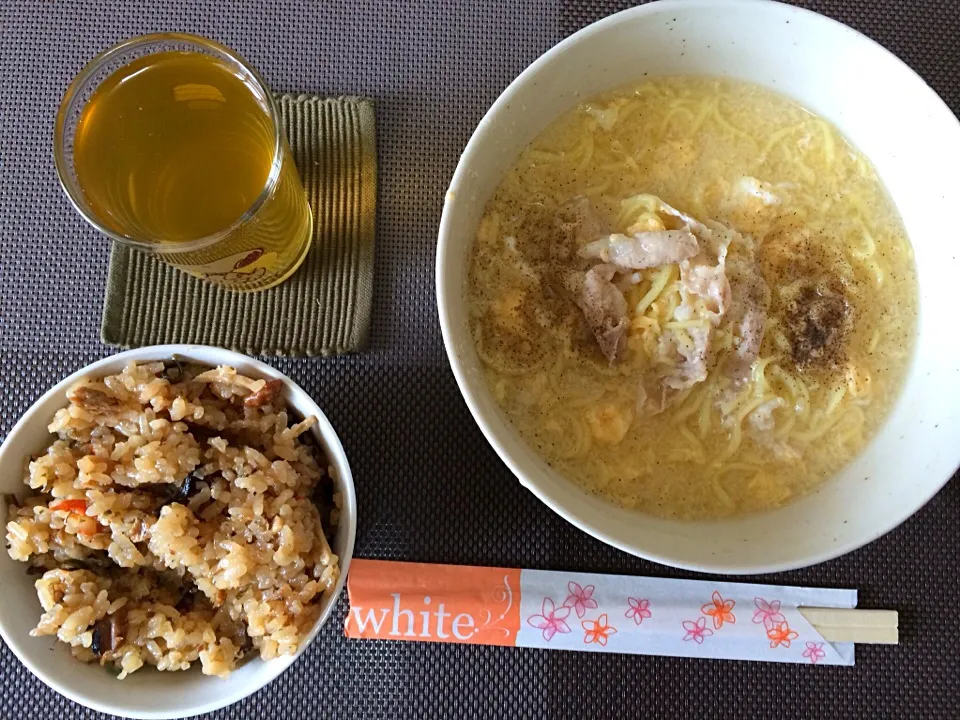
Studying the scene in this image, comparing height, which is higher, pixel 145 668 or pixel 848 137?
pixel 848 137

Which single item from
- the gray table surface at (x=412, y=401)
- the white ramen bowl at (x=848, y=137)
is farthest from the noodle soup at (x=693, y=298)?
the gray table surface at (x=412, y=401)

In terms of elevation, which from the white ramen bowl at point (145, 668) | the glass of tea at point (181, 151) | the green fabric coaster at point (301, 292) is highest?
the glass of tea at point (181, 151)

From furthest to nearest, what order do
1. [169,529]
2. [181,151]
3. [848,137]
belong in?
[848,137]
[181,151]
[169,529]

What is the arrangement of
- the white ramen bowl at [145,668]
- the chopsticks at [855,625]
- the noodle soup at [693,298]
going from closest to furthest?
the white ramen bowl at [145,668], the noodle soup at [693,298], the chopsticks at [855,625]

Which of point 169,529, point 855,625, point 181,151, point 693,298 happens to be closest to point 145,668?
point 169,529

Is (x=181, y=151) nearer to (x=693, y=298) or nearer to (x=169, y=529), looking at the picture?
(x=169, y=529)

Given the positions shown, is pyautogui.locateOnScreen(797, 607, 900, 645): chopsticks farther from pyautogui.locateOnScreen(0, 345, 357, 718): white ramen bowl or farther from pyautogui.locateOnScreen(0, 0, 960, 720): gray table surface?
pyautogui.locateOnScreen(0, 345, 357, 718): white ramen bowl

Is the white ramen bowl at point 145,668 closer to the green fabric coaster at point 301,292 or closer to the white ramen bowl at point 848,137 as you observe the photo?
the green fabric coaster at point 301,292

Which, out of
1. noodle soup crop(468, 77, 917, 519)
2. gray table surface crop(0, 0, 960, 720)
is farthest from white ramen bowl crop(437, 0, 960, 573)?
gray table surface crop(0, 0, 960, 720)
